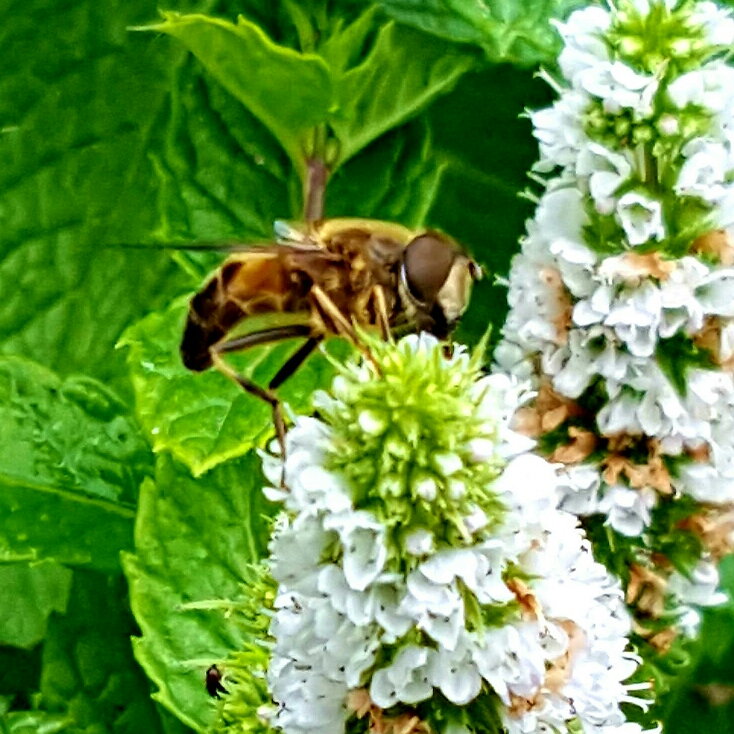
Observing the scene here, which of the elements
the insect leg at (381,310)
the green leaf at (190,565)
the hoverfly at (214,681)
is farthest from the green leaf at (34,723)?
the insect leg at (381,310)

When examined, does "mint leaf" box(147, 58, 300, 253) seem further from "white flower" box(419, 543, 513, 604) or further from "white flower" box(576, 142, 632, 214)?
"white flower" box(419, 543, 513, 604)

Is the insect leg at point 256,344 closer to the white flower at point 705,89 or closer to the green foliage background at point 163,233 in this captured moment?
the green foliage background at point 163,233

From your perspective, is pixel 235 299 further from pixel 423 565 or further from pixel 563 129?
pixel 423 565

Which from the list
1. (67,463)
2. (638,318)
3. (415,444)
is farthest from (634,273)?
(67,463)

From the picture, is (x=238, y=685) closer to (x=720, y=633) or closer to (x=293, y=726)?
(x=293, y=726)

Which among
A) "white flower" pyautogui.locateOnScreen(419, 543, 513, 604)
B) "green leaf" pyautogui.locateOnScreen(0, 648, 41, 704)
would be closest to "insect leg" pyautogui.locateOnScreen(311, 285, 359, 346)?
"white flower" pyautogui.locateOnScreen(419, 543, 513, 604)

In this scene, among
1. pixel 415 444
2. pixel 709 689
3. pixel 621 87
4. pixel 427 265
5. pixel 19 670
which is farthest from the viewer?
pixel 709 689
